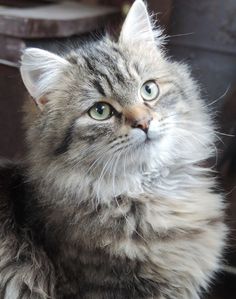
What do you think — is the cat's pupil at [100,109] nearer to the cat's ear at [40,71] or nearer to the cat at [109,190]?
the cat at [109,190]

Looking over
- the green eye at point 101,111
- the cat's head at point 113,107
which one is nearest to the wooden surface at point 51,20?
the cat's head at point 113,107

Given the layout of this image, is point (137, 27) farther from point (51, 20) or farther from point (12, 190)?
point (51, 20)

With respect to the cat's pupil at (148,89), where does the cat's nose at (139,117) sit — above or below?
below

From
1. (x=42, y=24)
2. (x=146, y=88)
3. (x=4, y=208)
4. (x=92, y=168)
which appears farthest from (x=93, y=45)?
(x=42, y=24)

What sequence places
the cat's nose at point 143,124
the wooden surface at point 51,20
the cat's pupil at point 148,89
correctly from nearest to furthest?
1. the cat's nose at point 143,124
2. the cat's pupil at point 148,89
3. the wooden surface at point 51,20

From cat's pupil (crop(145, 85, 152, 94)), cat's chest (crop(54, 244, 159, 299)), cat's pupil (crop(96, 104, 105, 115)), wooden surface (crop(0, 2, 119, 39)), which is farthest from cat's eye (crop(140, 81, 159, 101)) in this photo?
wooden surface (crop(0, 2, 119, 39))

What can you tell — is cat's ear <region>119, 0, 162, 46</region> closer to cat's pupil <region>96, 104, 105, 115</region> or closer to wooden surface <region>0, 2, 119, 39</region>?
cat's pupil <region>96, 104, 105, 115</region>
